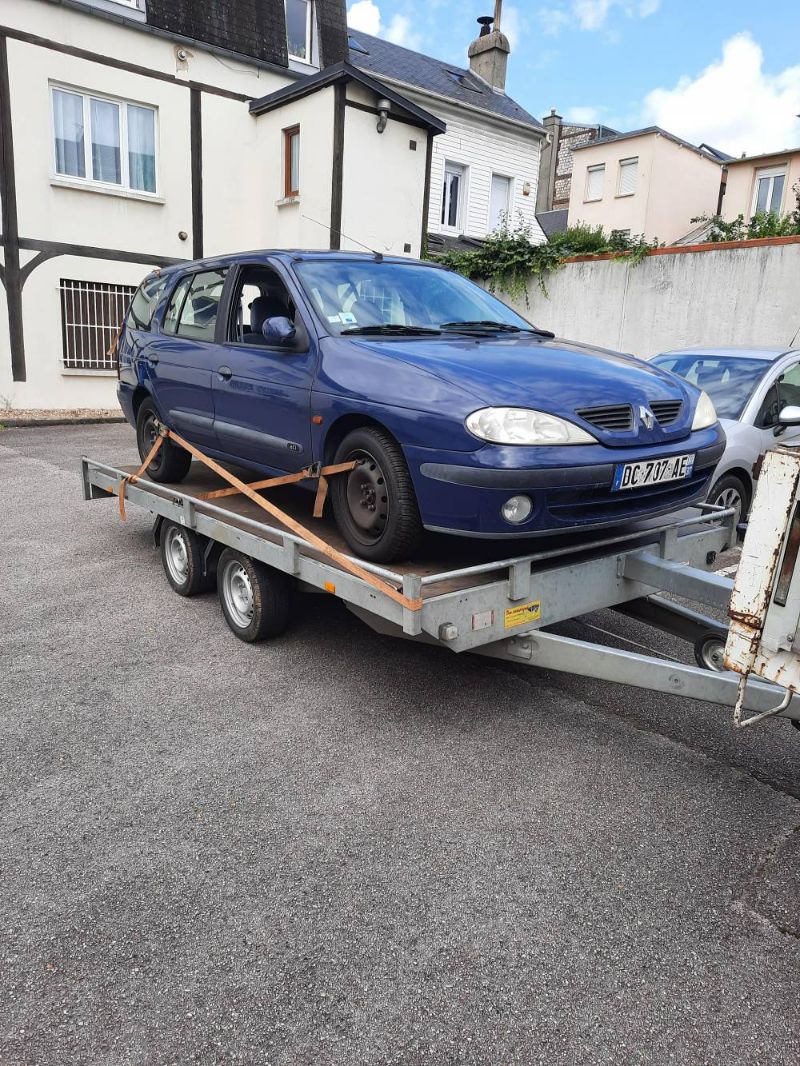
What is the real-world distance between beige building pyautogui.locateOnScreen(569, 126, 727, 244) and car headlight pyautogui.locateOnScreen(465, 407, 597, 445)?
29.0m

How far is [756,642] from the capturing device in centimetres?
257

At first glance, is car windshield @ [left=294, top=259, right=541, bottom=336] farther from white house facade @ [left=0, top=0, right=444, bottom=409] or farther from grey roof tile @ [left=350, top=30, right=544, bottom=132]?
grey roof tile @ [left=350, top=30, right=544, bottom=132]

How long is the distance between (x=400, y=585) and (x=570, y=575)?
2.68 ft

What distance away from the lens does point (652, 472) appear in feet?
12.1

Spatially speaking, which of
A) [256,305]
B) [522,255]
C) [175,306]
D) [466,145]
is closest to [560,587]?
[256,305]

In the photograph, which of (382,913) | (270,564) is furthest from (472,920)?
(270,564)

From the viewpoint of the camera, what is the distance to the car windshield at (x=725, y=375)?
287 inches

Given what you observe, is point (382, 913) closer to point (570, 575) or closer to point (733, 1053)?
point (733, 1053)

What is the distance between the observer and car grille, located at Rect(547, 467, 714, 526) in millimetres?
3443

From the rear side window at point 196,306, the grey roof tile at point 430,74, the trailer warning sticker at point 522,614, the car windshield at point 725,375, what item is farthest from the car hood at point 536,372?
the grey roof tile at point 430,74

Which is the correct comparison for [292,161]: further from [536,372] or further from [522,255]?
[536,372]

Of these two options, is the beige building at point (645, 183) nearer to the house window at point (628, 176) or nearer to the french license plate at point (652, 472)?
the house window at point (628, 176)

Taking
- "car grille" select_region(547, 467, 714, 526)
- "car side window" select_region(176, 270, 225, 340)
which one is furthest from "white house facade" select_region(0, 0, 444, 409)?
"car grille" select_region(547, 467, 714, 526)

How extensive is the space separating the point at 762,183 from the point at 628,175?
485cm
